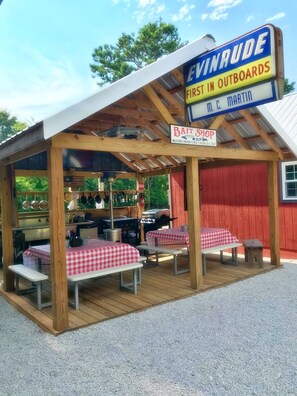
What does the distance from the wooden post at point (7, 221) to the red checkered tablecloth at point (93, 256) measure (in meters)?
0.39

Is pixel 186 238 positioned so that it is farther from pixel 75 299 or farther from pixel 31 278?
pixel 31 278

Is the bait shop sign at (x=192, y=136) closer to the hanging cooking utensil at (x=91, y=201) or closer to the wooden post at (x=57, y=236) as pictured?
the wooden post at (x=57, y=236)

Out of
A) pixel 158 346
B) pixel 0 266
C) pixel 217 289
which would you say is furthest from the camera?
pixel 0 266

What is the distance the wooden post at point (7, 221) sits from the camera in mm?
5656

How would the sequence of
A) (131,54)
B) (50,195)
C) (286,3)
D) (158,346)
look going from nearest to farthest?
(158,346)
(50,195)
(286,3)
(131,54)

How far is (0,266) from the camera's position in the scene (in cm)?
788

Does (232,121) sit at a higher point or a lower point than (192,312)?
higher

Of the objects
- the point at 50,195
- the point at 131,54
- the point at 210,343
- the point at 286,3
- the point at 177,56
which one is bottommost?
the point at 210,343

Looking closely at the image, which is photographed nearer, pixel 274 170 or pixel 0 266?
pixel 274 170

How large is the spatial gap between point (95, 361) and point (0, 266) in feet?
17.7

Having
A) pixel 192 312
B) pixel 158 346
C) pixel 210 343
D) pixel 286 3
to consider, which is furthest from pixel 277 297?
pixel 286 3

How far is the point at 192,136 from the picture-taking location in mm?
5320

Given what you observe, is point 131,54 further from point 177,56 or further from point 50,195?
point 50,195

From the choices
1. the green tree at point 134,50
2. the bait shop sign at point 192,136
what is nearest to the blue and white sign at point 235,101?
the bait shop sign at point 192,136
